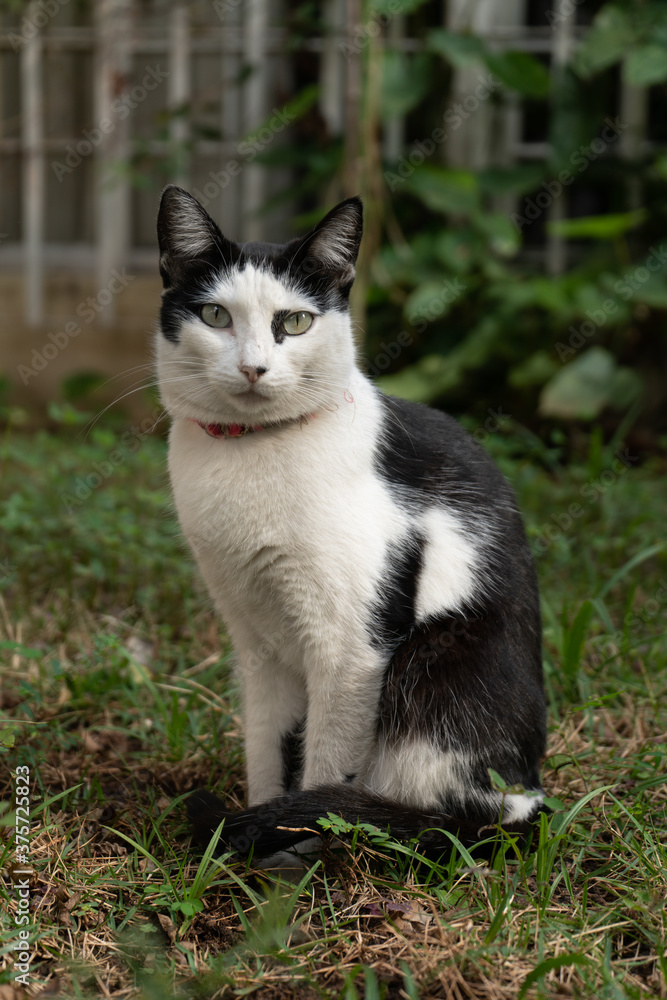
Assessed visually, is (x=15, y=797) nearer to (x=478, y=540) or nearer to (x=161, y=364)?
(x=161, y=364)

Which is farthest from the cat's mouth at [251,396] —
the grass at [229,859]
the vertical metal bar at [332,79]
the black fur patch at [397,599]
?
the vertical metal bar at [332,79]

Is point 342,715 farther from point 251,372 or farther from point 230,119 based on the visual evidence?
point 230,119

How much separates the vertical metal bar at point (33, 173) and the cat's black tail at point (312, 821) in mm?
4296

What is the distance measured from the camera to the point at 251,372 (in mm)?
1571

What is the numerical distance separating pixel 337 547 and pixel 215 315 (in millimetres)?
498

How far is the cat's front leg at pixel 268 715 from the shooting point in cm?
183

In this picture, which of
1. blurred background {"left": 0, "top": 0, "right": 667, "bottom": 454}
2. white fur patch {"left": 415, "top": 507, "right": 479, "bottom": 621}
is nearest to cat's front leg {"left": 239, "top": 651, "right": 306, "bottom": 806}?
white fur patch {"left": 415, "top": 507, "right": 479, "bottom": 621}

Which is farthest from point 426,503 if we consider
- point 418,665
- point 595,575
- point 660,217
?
point 660,217

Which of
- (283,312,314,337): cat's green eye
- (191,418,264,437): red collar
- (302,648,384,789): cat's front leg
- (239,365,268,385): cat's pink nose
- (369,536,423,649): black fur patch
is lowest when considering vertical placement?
(302,648,384,789): cat's front leg

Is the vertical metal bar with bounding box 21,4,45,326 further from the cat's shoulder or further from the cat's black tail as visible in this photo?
the cat's black tail

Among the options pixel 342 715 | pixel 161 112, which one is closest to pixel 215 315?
pixel 342 715

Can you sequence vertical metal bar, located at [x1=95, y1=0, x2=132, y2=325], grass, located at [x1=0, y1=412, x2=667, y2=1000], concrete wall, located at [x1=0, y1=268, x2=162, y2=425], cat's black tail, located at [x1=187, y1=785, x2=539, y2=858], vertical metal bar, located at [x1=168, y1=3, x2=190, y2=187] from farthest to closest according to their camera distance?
concrete wall, located at [x1=0, y1=268, x2=162, y2=425] → vertical metal bar, located at [x1=95, y1=0, x2=132, y2=325] → vertical metal bar, located at [x1=168, y1=3, x2=190, y2=187] → cat's black tail, located at [x1=187, y1=785, x2=539, y2=858] → grass, located at [x1=0, y1=412, x2=667, y2=1000]

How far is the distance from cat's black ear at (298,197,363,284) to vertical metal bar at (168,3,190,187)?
11.2ft

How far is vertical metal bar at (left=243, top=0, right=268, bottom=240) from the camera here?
4.88m
